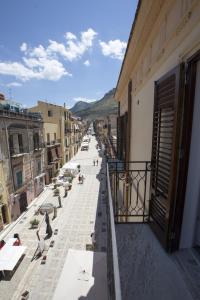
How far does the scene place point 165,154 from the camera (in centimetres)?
285

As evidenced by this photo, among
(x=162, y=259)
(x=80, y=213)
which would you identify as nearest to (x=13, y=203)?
(x=80, y=213)

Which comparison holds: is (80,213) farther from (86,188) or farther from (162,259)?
(162,259)

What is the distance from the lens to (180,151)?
2.33 meters

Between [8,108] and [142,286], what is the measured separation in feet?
44.1

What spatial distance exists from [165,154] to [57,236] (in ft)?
33.4

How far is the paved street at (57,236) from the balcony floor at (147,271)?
20.4ft

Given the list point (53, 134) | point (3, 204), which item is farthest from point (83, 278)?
point (53, 134)

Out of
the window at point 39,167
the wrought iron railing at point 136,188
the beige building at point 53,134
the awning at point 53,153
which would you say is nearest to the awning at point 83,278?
the wrought iron railing at point 136,188

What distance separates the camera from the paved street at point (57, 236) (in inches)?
286

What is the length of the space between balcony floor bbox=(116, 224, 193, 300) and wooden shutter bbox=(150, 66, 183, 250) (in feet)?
0.74

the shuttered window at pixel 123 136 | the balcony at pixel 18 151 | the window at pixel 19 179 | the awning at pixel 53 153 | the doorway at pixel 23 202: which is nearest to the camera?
the shuttered window at pixel 123 136

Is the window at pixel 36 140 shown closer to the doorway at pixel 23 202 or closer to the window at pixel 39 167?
the window at pixel 39 167

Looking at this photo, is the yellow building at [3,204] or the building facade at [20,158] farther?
the building facade at [20,158]

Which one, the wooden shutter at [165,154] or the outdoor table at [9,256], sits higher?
the wooden shutter at [165,154]
